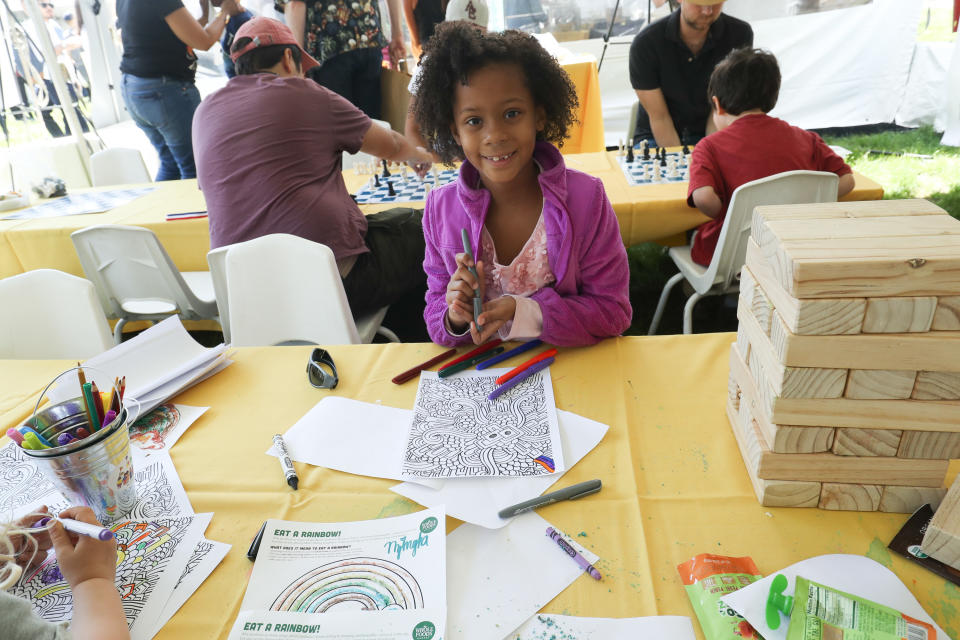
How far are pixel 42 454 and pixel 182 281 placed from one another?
1.66 meters

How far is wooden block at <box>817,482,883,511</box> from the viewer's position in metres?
0.73

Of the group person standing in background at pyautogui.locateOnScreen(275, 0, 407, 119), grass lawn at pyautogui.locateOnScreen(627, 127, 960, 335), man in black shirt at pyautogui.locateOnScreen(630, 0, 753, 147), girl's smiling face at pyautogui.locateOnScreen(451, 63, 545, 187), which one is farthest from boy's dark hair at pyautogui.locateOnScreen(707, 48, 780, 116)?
person standing in background at pyautogui.locateOnScreen(275, 0, 407, 119)

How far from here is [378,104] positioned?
4547mm

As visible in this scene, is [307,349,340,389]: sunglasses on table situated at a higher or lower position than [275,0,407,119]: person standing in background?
lower

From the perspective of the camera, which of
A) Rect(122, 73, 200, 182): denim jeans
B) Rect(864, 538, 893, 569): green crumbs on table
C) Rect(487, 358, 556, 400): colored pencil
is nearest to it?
Rect(864, 538, 893, 569): green crumbs on table

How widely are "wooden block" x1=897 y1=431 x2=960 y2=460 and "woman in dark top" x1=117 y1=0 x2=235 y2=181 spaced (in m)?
3.97

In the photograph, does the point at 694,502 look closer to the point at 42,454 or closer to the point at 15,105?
the point at 42,454

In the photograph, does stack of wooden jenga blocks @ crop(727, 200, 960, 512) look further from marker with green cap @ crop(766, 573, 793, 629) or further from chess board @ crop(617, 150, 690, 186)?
chess board @ crop(617, 150, 690, 186)

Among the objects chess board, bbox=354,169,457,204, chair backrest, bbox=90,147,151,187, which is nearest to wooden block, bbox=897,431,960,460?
chess board, bbox=354,169,457,204

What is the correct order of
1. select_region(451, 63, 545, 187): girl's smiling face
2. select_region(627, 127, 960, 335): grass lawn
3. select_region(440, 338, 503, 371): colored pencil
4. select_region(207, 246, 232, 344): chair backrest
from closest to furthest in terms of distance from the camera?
1. select_region(440, 338, 503, 371): colored pencil
2. select_region(451, 63, 545, 187): girl's smiling face
3. select_region(207, 246, 232, 344): chair backrest
4. select_region(627, 127, 960, 335): grass lawn

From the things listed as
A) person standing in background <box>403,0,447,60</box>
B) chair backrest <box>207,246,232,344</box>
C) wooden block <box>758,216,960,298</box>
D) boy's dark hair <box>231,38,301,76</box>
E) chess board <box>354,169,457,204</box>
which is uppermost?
person standing in background <box>403,0,447,60</box>

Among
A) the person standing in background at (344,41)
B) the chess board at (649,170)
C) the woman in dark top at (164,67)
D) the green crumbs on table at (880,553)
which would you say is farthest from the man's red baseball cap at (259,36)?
the green crumbs on table at (880,553)

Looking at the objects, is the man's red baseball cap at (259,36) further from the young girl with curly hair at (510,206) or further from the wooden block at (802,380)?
the wooden block at (802,380)

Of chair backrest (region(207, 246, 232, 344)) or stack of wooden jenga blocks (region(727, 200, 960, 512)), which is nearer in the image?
stack of wooden jenga blocks (region(727, 200, 960, 512))
